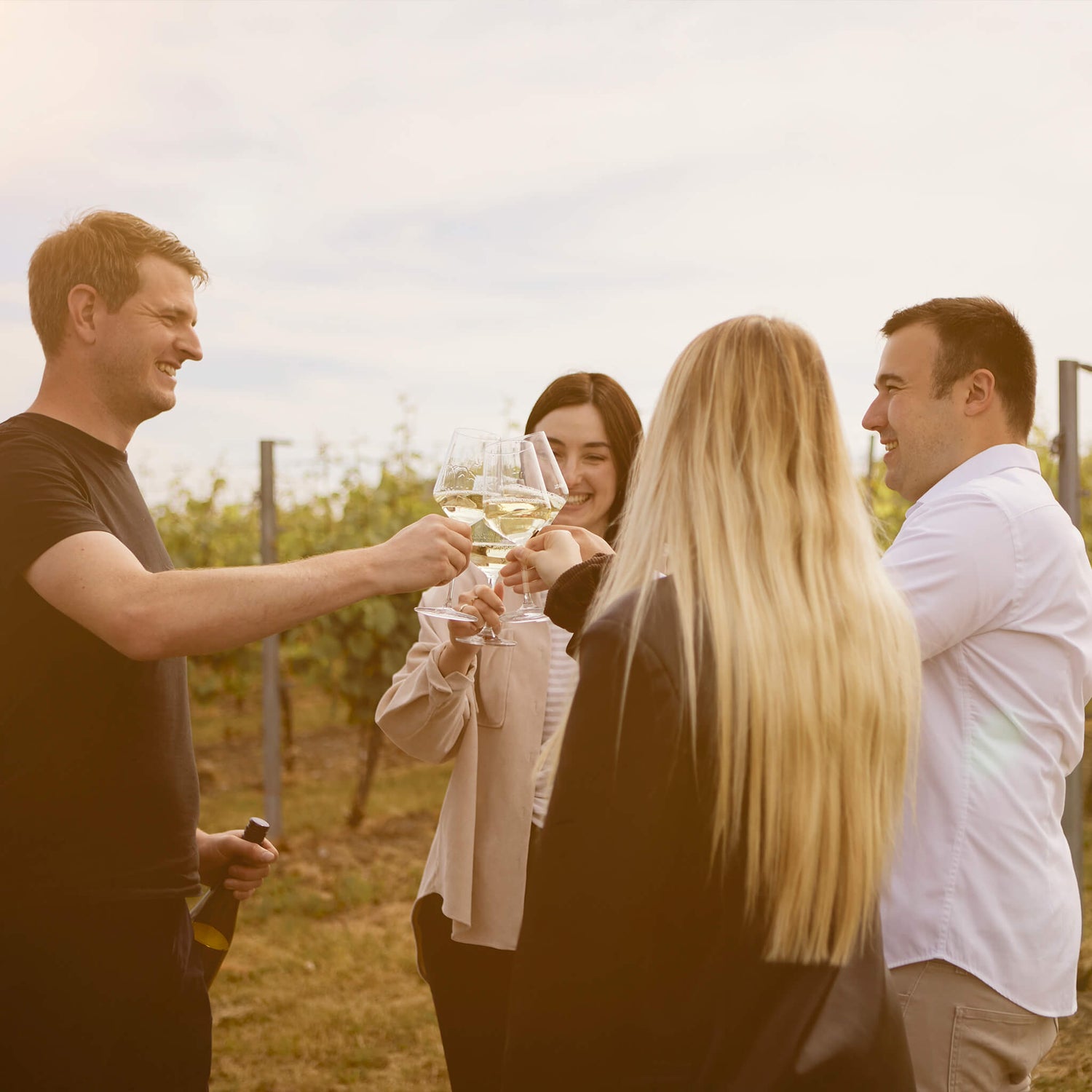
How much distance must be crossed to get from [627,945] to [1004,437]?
1637 millimetres

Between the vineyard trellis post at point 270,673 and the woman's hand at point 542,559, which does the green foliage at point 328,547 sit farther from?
the woman's hand at point 542,559

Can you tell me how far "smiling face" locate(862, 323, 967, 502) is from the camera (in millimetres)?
2445

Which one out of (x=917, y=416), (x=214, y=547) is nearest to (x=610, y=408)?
(x=917, y=416)

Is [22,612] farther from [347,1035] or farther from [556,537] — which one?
[347,1035]

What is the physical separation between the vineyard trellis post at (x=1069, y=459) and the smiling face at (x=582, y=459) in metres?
2.55

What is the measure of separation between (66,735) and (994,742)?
172cm

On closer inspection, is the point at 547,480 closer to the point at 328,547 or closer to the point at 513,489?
the point at 513,489

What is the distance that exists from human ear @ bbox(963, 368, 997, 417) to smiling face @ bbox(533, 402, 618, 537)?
1.04 meters

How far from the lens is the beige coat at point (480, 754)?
2.58 m

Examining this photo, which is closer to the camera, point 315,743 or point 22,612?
point 22,612

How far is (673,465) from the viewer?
1555 millimetres

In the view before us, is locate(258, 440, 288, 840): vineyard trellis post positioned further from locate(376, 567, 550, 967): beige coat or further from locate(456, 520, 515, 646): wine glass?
locate(456, 520, 515, 646): wine glass

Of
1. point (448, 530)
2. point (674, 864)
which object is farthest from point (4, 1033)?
point (674, 864)

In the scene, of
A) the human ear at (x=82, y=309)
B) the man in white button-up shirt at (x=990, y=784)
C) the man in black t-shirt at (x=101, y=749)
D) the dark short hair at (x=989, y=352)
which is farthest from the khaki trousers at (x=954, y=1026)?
the human ear at (x=82, y=309)
